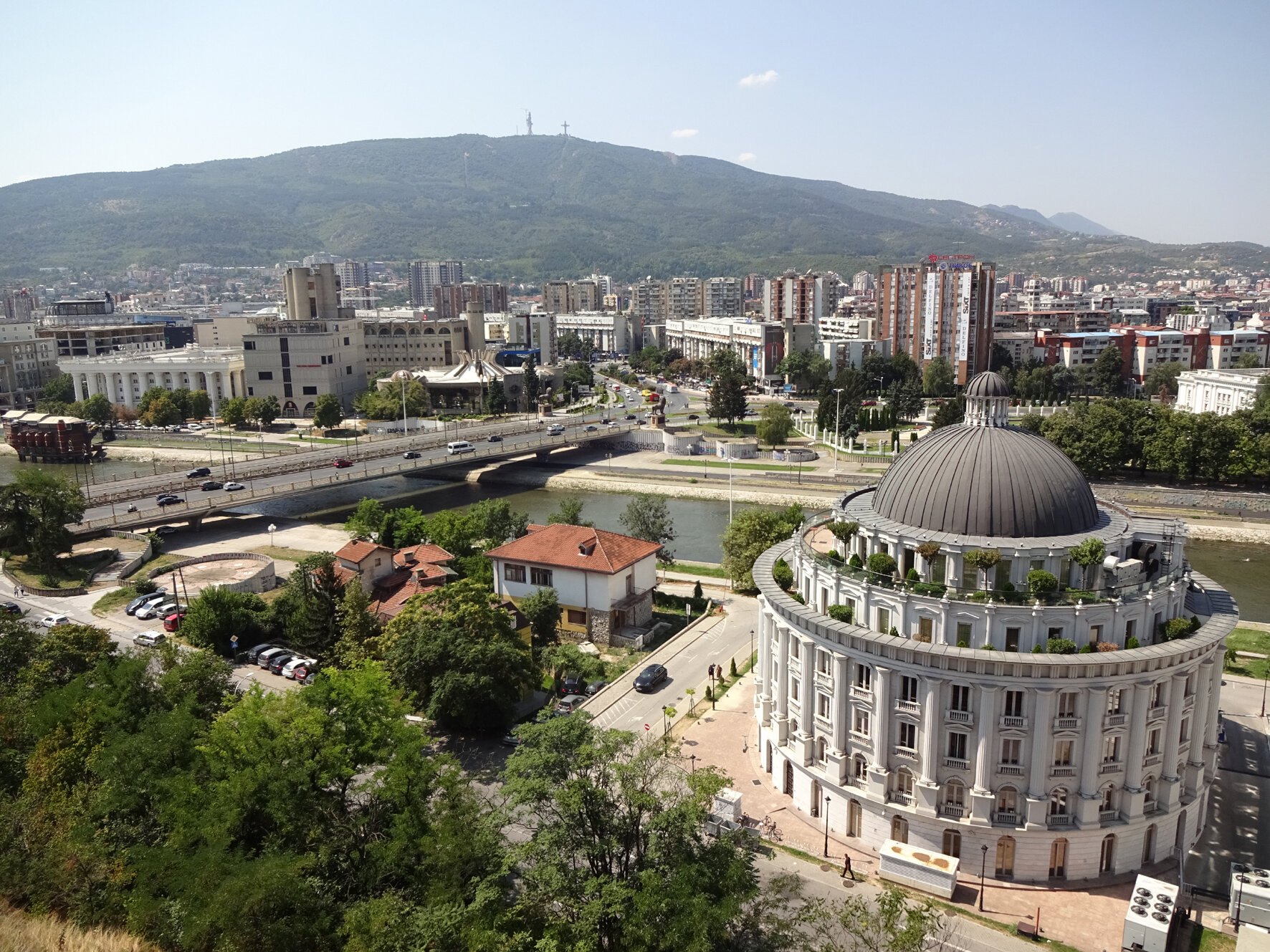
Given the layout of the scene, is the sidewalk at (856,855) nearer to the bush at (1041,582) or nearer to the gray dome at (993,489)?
the bush at (1041,582)

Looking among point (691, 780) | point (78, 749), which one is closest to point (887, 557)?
point (691, 780)

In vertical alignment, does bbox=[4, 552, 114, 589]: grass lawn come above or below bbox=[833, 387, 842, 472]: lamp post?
below

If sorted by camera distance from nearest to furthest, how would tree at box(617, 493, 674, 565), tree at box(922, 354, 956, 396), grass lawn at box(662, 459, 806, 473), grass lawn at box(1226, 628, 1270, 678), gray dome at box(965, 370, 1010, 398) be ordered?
gray dome at box(965, 370, 1010, 398)
grass lawn at box(1226, 628, 1270, 678)
tree at box(617, 493, 674, 565)
grass lawn at box(662, 459, 806, 473)
tree at box(922, 354, 956, 396)

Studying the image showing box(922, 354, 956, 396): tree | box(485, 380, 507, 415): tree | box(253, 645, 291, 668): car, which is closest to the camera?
box(253, 645, 291, 668): car

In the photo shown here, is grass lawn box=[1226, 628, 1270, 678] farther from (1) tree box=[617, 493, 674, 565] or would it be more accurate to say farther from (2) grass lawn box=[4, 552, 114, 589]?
(2) grass lawn box=[4, 552, 114, 589]

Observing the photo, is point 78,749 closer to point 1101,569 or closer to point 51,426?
point 1101,569

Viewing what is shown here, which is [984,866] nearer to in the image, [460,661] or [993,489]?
[993,489]

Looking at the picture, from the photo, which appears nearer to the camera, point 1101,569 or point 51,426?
point 1101,569

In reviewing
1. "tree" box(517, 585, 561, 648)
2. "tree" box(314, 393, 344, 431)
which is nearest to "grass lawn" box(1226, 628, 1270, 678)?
"tree" box(517, 585, 561, 648)
